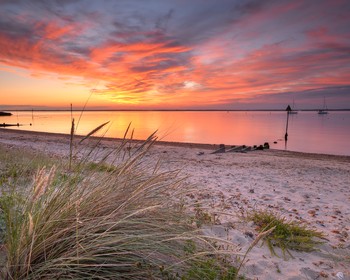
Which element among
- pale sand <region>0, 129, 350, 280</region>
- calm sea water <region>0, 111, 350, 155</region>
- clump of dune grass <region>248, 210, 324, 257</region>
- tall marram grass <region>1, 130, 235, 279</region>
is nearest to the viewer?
tall marram grass <region>1, 130, 235, 279</region>

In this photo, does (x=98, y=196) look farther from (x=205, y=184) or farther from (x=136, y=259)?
(x=205, y=184)

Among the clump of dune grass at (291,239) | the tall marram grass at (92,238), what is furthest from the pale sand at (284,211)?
the tall marram grass at (92,238)

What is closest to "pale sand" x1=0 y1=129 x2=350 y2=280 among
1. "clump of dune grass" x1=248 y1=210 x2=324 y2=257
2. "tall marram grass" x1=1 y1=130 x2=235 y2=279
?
"clump of dune grass" x1=248 y1=210 x2=324 y2=257

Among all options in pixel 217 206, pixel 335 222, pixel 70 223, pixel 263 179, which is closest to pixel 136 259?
pixel 70 223

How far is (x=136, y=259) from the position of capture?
212 centimetres

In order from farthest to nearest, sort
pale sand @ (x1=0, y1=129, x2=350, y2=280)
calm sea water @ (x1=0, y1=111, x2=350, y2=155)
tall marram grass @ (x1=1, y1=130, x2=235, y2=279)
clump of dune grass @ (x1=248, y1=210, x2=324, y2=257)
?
calm sea water @ (x1=0, y1=111, x2=350, y2=155)
clump of dune grass @ (x1=248, y1=210, x2=324, y2=257)
pale sand @ (x1=0, y1=129, x2=350, y2=280)
tall marram grass @ (x1=1, y1=130, x2=235, y2=279)

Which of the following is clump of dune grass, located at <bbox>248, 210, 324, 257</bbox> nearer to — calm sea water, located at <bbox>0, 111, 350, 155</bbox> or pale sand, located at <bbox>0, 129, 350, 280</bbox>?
pale sand, located at <bbox>0, 129, 350, 280</bbox>

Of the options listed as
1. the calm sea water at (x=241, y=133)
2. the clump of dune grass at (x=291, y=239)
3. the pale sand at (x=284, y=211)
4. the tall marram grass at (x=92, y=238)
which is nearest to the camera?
the tall marram grass at (x=92, y=238)

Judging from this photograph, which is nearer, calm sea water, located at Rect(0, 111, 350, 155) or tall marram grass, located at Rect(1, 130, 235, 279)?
tall marram grass, located at Rect(1, 130, 235, 279)

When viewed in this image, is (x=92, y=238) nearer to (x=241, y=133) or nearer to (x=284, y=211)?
(x=284, y=211)

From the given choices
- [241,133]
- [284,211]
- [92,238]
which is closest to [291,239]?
[284,211]

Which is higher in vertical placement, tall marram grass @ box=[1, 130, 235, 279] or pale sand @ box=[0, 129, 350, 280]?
tall marram grass @ box=[1, 130, 235, 279]

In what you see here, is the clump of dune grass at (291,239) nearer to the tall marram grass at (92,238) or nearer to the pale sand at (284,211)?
the pale sand at (284,211)

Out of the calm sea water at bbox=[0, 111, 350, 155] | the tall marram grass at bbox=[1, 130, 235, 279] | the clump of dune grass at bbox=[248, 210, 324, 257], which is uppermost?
the calm sea water at bbox=[0, 111, 350, 155]
